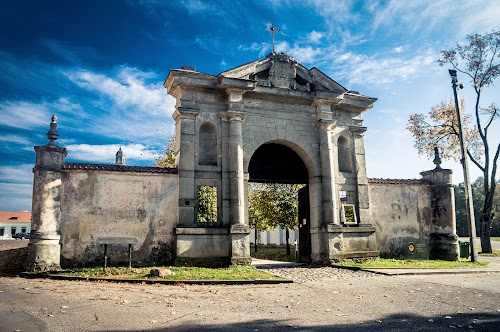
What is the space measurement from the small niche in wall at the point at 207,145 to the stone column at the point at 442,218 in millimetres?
9804

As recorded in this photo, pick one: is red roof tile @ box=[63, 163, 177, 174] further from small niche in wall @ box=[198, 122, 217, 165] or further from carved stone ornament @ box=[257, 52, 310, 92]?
carved stone ornament @ box=[257, 52, 310, 92]

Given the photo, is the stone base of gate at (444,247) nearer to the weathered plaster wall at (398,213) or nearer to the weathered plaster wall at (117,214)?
the weathered plaster wall at (398,213)

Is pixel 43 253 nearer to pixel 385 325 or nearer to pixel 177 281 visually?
pixel 177 281

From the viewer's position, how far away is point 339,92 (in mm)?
14688

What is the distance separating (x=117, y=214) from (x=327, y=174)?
7.74 meters

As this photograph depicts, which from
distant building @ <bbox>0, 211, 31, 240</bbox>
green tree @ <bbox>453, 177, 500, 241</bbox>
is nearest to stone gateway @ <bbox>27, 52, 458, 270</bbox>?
green tree @ <bbox>453, 177, 500, 241</bbox>

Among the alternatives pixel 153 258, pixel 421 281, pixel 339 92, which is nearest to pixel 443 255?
pixel 421 281

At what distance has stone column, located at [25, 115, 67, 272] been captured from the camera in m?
10.5

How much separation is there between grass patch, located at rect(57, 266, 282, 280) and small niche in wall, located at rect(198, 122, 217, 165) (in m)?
3.93

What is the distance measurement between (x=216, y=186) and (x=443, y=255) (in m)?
10.0

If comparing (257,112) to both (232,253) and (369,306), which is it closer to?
(232,253)

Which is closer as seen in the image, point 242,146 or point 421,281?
point 421,281

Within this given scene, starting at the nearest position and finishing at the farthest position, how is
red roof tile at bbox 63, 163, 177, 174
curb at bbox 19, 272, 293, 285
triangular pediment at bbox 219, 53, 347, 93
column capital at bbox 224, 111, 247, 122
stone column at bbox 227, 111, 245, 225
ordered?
curb at bbox 19, 272, 293, 285, red roof tile at bbox 63, 163, 177, 174, stone column at bbox 227, 111, 245, 225, column capital at bbox 224, 111, 247, 122, triangular pediment at bbox 219, 53, 347, 93

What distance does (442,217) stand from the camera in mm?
15594
